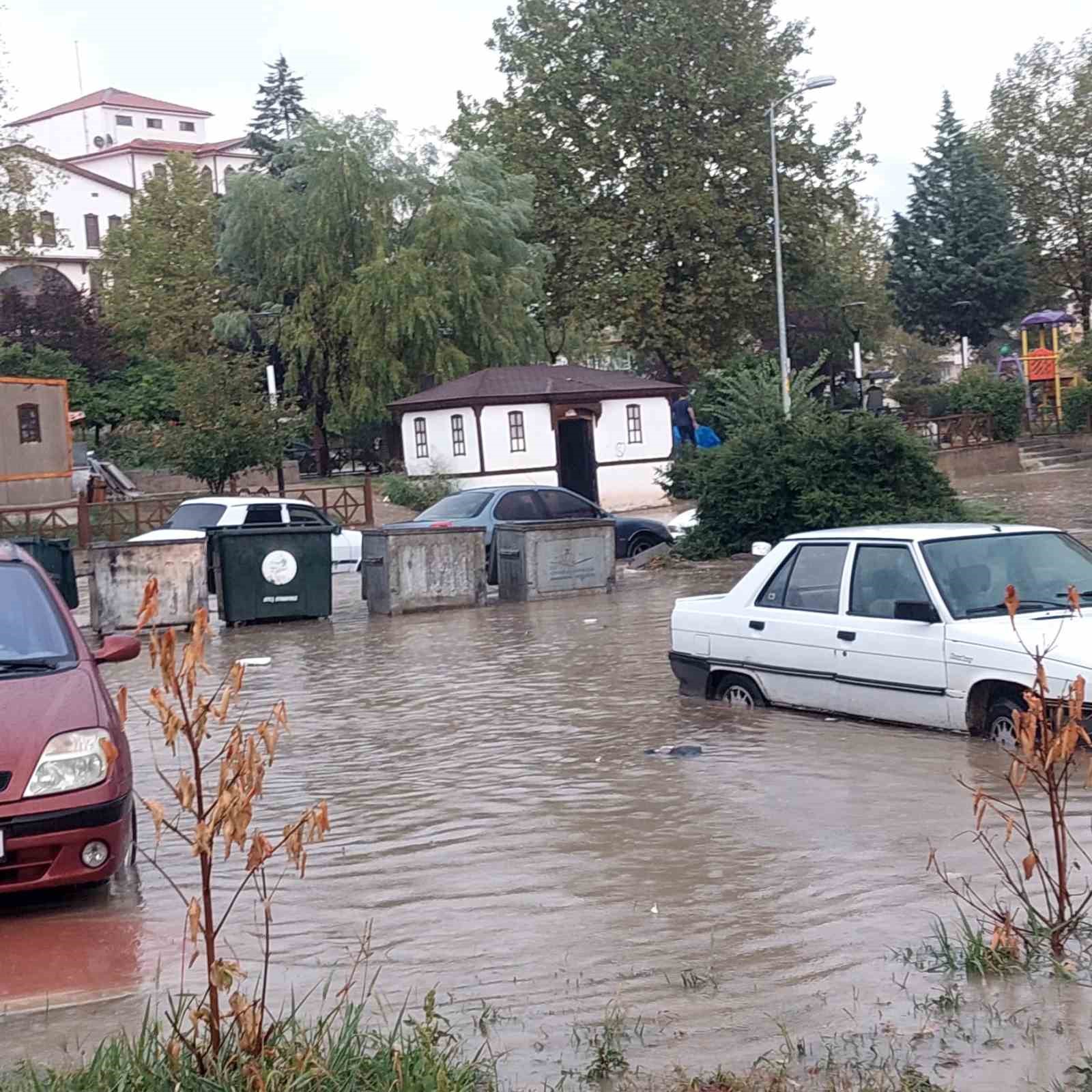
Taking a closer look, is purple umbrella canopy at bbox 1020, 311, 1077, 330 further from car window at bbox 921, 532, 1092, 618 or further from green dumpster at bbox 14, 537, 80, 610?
car window at bbox 921, 532, 1092, 618

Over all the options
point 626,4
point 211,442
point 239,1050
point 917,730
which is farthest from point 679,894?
point 626,4

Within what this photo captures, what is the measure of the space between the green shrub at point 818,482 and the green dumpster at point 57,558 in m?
9.47

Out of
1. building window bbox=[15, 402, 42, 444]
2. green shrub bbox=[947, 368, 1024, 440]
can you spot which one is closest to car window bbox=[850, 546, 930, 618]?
building window bbox=[15, 402, 42, 444]

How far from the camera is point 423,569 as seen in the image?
21000 mm

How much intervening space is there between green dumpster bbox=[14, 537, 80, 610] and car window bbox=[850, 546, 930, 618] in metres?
13.7

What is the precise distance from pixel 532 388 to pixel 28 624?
37319mm

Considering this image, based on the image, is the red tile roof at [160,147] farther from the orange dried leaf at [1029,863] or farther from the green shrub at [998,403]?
the orange dried leaf at [1029,863]

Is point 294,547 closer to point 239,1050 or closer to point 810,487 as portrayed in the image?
point 810,487

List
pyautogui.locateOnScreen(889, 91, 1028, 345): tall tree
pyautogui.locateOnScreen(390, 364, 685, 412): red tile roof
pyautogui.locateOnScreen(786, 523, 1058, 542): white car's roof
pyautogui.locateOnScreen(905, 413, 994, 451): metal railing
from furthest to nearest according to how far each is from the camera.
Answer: pyautogui.locateOnScreen(889, 91, 1028, 345): tall tree < pyautogui.locateOnScreen(905, 413, 994, 451): metal railing < pyautogui.locateOnScreen(390, 364, 685, 412): red tile roof < pyautogui.locateOnScreen(786, 523, 1058, 542): white car's roof

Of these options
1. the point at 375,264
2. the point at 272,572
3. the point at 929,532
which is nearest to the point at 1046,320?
the point at 375,264

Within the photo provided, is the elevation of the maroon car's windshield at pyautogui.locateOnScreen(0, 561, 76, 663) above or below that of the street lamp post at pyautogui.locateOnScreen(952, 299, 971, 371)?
below

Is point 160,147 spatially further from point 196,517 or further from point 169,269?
point 196,517

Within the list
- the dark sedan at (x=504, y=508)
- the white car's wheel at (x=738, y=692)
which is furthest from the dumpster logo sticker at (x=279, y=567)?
the white car's wheel at (x=738, y=692)

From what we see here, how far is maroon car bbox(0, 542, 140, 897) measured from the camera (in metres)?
6.70
